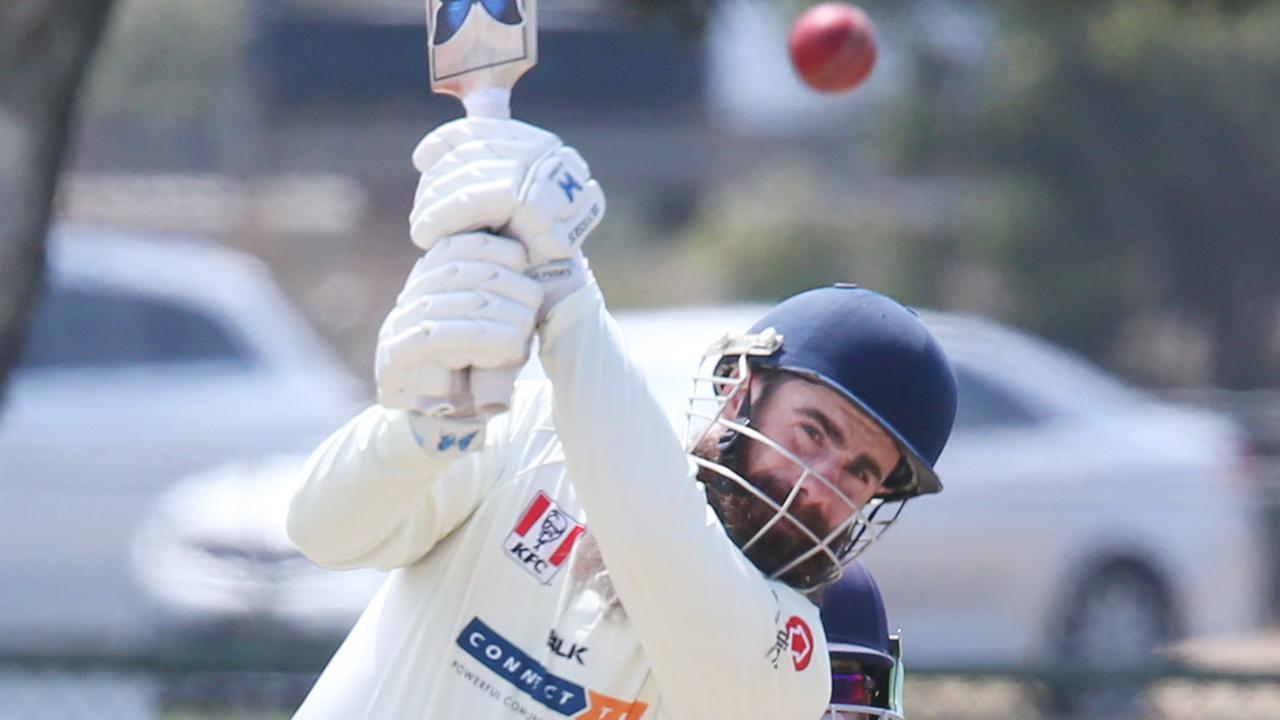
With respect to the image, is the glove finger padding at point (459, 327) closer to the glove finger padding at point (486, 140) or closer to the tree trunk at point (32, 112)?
the glove finger padding at point (486, 140)

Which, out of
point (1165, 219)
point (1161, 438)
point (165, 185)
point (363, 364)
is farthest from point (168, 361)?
point (165, 185)

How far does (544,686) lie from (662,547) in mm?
316

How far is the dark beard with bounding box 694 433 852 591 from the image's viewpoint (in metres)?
2.49

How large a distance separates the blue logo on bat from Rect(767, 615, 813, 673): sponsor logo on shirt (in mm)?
759

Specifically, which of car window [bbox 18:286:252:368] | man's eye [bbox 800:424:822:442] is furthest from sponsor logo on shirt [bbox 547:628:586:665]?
car window [bbox 18:286:252:368]

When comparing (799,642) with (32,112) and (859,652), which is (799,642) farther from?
(32,112)

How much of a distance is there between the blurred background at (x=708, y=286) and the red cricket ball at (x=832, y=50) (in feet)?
4.38

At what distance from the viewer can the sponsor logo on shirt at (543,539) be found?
8.08 feet

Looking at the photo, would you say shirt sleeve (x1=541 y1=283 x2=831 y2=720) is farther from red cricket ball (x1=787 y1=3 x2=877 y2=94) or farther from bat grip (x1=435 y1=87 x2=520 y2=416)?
red cricket ball (x1=787 y1=3 x2=877 y2=94)

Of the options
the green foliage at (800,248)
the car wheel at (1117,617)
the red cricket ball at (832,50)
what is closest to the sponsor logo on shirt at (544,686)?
the red cricket ball at (832,50)

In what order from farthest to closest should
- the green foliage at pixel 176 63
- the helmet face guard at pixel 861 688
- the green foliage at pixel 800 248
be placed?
the green foliage at pixel 176 63, the green foliage at pixel 800 248, the helmet face guard at pixel 861 688

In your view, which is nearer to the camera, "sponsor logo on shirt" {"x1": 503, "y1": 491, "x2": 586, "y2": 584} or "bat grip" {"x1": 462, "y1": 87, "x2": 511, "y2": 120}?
"bat grip" {"x1": 462, "y1": 87, "x2": 511, "y2": 120}

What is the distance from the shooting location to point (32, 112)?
4.23m

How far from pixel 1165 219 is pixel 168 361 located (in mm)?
13565
